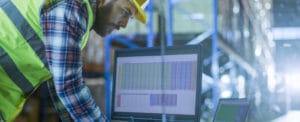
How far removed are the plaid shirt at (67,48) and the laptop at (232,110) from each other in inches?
11.8

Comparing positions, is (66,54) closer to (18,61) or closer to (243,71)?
(18,61)

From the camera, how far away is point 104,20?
0.90 metres

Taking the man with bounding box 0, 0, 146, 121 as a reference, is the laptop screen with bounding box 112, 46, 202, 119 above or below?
below

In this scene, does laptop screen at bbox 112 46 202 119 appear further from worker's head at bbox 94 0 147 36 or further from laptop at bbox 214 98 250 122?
worker's head at bbox 94 0 147 36

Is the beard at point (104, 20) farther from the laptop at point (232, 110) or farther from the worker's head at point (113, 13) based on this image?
the laptop at point (232, 110)

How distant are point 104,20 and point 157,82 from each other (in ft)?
0.80

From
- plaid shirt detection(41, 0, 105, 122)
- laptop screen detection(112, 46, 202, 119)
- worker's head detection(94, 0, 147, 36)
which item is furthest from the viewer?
laptop screen detection(112, 46, 202, 119)

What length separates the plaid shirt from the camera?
2.47ft

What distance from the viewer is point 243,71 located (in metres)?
3.87

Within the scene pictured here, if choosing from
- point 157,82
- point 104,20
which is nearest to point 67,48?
point 104,20

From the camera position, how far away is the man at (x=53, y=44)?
76 cm

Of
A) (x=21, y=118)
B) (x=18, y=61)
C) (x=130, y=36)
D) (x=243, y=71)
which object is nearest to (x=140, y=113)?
(x=18, y=61)

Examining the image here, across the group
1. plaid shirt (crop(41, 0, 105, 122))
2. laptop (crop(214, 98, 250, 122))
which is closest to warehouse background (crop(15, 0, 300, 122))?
laptop (crop(214, 98, 250, 122))

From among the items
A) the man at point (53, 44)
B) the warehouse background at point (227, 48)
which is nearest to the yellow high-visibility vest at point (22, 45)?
the man at point (53, 44)
